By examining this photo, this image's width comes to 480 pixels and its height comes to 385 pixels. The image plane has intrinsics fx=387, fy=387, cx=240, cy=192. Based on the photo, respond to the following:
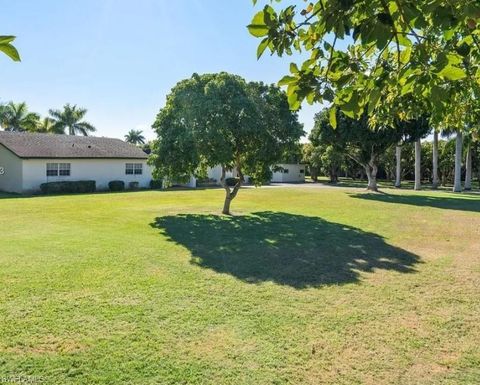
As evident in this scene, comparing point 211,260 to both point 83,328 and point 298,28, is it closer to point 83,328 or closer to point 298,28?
point 83,328

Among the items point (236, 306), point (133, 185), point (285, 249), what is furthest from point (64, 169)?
point (236, 306)

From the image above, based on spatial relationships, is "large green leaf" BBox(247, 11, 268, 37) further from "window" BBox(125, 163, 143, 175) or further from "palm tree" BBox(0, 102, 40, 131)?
A: "palm tree" BBox(0, 102, 40, 131)

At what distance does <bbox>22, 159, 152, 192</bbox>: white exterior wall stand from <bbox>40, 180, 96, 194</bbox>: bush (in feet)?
3.86

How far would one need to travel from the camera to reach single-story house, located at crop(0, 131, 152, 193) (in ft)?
94.6

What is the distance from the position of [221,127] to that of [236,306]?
33.4 ft

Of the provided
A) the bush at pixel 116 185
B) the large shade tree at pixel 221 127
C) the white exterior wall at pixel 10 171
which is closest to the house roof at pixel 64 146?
the white exterior wall at pixel 10 171

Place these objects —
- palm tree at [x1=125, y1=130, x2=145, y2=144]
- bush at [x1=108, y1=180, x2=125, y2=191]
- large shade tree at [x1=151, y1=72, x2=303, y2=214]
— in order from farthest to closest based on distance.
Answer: palm tree at [x1=125, y1=130, x2=145, y2=144], bush at [x1=108, y1=180, x2=125, y2=191], large shade tree at [x1=151, y1=72, x2=303, y2=214]

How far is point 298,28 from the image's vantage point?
2607 mm

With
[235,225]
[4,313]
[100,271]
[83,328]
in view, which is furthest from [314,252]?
[4,313]

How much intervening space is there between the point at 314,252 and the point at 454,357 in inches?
234

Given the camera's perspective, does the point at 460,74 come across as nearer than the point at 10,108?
Yes

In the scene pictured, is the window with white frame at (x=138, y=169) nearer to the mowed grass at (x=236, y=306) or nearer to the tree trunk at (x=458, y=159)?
the mowed grass at (x=236, y=306)

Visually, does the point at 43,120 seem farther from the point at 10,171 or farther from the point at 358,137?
the point at 358,137

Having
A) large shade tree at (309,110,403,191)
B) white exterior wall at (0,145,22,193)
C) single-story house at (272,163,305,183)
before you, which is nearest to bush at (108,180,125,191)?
white exterior wall at (0,145,22,193)
